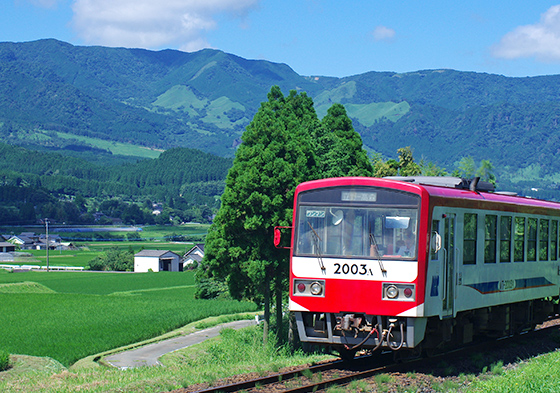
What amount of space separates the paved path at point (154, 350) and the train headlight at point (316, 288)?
1568 cm

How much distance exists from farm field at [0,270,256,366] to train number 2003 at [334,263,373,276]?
67.0 feet


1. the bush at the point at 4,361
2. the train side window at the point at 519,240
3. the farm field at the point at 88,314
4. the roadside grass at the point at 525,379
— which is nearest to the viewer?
the roadside grass at the point at 525,379

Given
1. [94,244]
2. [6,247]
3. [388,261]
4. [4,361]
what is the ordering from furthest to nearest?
[94,244] < [6,247] < [4,361] < [388,261]

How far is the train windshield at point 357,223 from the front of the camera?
13141mm

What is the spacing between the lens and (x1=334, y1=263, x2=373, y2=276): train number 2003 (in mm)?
13227

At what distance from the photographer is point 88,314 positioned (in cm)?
4938

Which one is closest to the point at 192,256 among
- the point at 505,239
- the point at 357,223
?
the point at 505,239

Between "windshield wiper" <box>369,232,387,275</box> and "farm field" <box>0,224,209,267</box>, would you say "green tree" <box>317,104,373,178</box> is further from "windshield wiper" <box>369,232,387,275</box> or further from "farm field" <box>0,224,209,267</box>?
"farm field" <box>0,224,209,267</box>

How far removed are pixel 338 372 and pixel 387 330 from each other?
1271mm

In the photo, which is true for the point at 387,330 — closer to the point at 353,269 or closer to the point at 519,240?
the point at 353,269

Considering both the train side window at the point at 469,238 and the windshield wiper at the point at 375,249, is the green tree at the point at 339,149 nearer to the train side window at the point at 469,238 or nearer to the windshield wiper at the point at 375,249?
the train side window at the point at 469,238

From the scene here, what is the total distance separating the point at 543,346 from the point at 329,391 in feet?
27.5

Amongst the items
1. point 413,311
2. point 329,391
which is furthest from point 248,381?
point 413,311

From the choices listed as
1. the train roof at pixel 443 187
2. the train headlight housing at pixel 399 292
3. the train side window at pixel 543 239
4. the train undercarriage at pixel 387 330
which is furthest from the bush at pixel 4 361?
the train side window at pixel 543 239
